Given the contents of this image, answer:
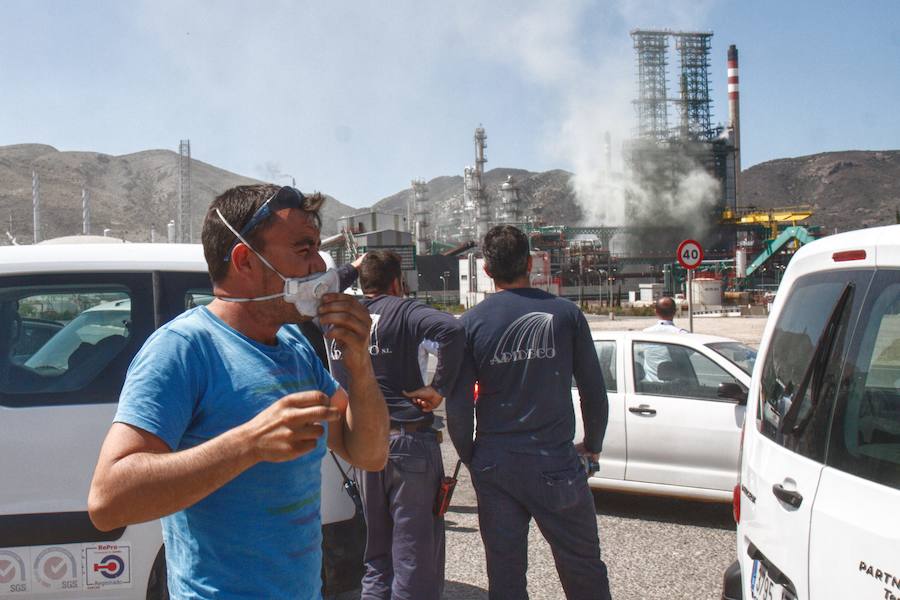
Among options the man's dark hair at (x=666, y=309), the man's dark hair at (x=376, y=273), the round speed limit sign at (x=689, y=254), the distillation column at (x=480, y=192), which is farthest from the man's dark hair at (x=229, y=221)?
the distillation column at (x=480, y=192)

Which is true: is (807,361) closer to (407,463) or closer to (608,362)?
(407,463)

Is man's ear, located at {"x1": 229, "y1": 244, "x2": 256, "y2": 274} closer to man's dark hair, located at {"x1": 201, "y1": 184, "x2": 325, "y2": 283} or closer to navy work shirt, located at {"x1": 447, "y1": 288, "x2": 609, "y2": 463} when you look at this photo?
man's dark hair, located at {"x1": 201, "y1": 184, "x2": 325, "y2": 283}

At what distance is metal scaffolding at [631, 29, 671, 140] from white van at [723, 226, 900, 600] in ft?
364

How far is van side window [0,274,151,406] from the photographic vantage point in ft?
11.6

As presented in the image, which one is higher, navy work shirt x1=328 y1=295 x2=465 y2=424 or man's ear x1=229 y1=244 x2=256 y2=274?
man's ear x1=229 y1=244 x2=256 y2=274

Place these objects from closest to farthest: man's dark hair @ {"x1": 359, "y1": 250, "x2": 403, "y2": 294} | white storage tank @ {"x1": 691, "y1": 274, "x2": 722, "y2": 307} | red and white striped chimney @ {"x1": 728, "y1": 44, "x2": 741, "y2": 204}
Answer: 1. man's dark hair @ {"x1": 359, "y1": 250, "x2": 403, "y2": 294}
2. white storage tank @ {"x1": 691, "y1": 274, "x2": 722, "y2": 307}
3. red and white striped chimney @ {"x1": 728, "y1": 44, "x2": 741, "y2": 204}

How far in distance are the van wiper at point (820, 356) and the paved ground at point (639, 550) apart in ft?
8.73

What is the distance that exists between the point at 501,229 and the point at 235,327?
7.28 feet

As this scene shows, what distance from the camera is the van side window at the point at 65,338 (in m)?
3.55

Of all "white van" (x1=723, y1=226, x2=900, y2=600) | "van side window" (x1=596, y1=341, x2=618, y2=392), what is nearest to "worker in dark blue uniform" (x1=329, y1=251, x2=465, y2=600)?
"white van" (x1=723, y1=226, x2=900, y2=600)

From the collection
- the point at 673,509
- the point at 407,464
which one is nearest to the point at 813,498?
the point at 407,464

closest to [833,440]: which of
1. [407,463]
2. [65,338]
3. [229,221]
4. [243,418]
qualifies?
[243,418]

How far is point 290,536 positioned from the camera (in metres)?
1.91

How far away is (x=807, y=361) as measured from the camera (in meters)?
2.64
